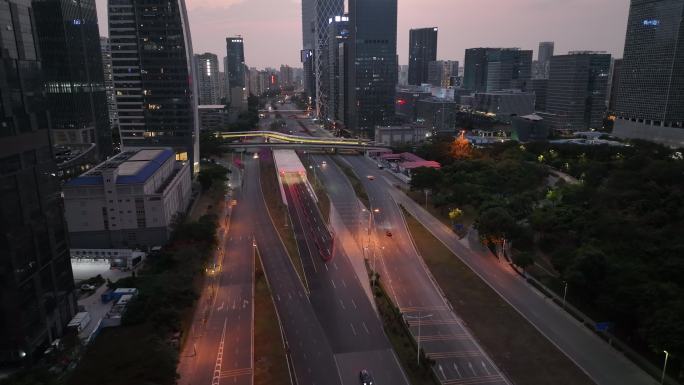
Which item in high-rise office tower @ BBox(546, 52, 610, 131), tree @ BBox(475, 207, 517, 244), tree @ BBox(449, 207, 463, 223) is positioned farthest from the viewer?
high-rise office tower @ BBox(546, 52, 610, 131)

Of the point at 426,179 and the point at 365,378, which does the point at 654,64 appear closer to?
the point at 426,179

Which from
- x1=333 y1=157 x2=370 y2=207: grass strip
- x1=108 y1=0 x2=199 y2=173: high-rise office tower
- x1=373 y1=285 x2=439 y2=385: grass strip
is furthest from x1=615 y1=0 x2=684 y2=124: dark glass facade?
x1=108 y1=0 x2=199 y2=173: high-rise office tower

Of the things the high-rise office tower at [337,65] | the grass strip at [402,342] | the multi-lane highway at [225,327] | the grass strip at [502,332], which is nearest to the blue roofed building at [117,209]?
the multi-lane highway at [225,327]

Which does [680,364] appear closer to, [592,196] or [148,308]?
[592,196]

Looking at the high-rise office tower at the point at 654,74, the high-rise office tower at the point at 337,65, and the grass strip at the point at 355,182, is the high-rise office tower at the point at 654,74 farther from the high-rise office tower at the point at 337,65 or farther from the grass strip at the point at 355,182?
the high-rise office tower at the point at 337,65

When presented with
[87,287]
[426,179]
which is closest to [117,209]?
[87,287]

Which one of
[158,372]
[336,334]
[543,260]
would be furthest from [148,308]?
[543,260]

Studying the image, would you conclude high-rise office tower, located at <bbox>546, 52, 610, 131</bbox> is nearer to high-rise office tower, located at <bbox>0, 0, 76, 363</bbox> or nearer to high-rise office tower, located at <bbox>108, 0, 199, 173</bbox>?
high-rise office tower, located at <bbox>108, 0, 199, 173</bbox>
